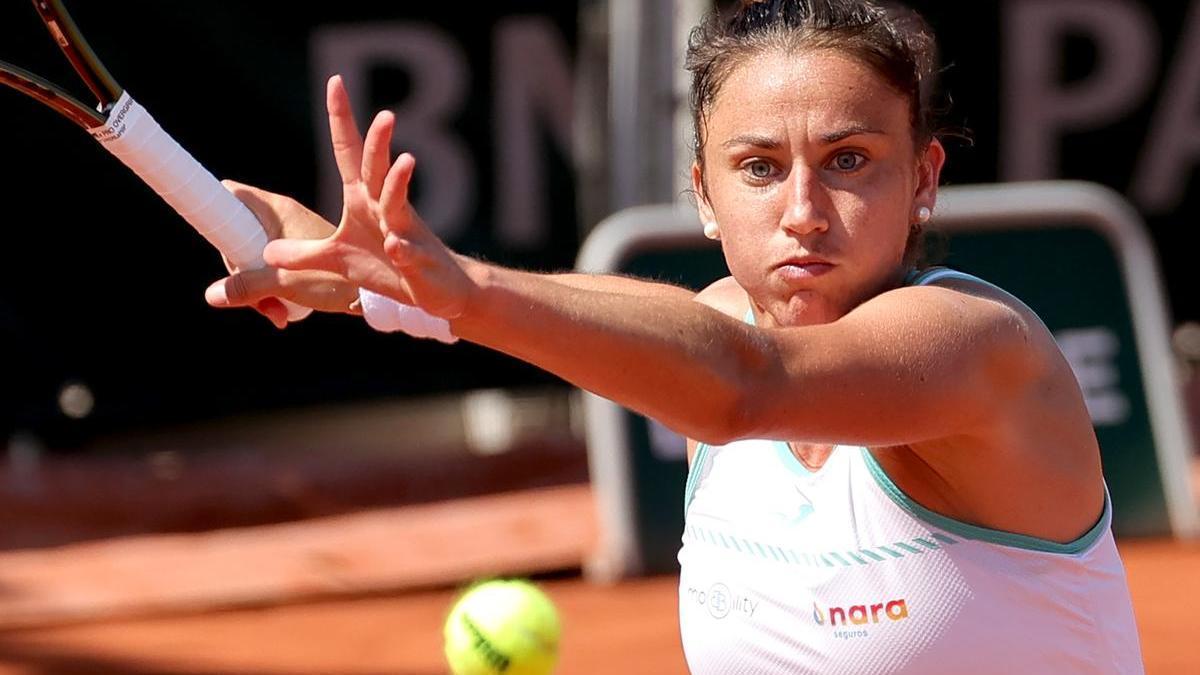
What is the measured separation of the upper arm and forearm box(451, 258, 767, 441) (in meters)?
0.04

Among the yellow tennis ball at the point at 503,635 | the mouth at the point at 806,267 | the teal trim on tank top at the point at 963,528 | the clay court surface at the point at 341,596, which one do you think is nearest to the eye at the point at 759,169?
the mouth at the point at 806,267

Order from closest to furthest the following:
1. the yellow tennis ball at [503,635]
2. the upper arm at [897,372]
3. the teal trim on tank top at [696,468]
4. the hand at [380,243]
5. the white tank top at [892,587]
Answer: the hand at [380,243], the upper arm at [897,372], the white tank top at [892,587], the teal trim on tank top at [696,468], the yellow tennis ball at [503,635]

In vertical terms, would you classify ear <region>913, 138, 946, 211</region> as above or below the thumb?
above

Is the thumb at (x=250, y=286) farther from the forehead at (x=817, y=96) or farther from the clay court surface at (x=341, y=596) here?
the clay court surface at (x=341, y=596)

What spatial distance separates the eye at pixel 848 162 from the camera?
2.04 meters

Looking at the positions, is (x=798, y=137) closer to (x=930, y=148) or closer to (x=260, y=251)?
(x=930, y=148)

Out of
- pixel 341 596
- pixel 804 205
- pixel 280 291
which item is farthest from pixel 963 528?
pixel 341 596

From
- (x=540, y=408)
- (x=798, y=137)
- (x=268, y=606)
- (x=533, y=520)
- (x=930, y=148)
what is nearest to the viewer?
(x=798, y=137)

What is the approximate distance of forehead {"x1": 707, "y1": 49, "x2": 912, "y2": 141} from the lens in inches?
80.0

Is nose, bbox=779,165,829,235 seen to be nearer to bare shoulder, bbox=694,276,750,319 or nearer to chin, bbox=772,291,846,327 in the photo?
chin, bbox=772,291,846,327

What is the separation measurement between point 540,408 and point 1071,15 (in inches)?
104

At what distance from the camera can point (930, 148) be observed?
2.20m

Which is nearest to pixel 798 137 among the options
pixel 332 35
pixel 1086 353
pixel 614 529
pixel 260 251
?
pixel 260 251

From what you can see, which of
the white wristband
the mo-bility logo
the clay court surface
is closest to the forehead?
the white wristband
